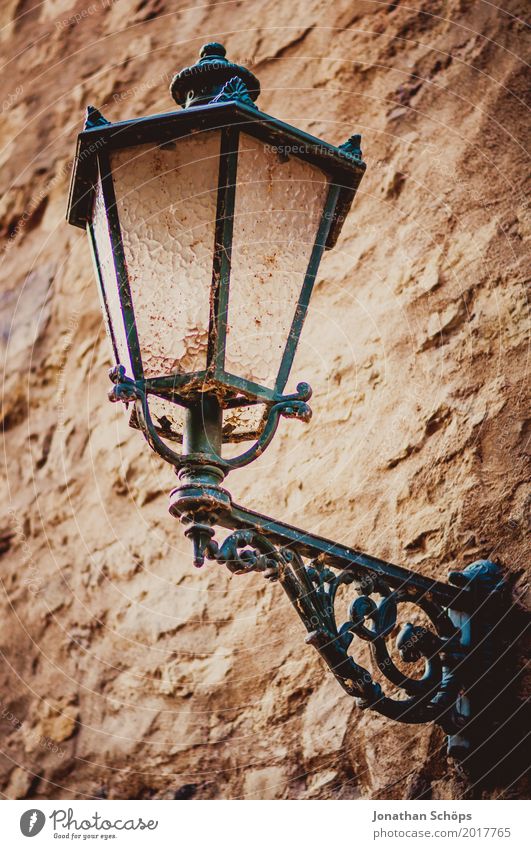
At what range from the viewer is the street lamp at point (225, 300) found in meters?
1.79

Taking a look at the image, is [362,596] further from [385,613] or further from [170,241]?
[170,241]

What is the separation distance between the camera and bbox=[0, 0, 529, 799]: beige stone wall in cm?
244

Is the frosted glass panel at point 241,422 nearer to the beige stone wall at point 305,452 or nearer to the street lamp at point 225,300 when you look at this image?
the street lamp at point 225,300

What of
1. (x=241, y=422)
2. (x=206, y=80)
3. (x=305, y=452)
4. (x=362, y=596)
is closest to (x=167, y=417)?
(x=241, y=422)

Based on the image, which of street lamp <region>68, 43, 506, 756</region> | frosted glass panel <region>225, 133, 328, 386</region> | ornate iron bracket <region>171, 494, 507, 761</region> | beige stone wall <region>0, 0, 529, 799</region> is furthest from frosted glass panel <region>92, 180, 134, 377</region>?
beige stone wall <region>0, 0, 529, 799</region>

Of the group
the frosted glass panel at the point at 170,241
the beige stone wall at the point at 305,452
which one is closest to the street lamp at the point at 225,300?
the frosted glass panel at the point at 170,241

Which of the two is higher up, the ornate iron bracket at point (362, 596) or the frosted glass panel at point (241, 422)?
the frosted glass panel at point (241, 422)

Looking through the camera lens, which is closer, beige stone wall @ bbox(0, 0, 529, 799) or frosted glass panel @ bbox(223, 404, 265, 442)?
Answer: frosted glass panel @ bbox(223, 404, 265, 442)

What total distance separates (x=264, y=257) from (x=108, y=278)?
0.30 meters

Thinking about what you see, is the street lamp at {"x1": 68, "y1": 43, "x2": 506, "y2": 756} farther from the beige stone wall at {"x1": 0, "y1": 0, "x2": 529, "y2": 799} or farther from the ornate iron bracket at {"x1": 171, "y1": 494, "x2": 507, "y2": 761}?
the beige stone wall at {"x1": 0, "y1": 0, "x2": 529, "y2": 799}

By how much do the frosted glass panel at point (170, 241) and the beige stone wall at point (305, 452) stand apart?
893 millimetres

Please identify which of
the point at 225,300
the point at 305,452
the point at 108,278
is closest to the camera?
the point at 225,300

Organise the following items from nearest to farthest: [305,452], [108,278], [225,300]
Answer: [225,300] → [108,278] → [305,452]

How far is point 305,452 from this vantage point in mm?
2848
